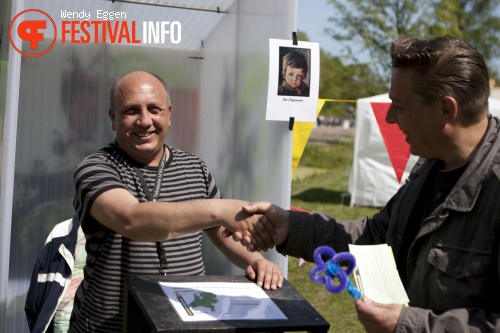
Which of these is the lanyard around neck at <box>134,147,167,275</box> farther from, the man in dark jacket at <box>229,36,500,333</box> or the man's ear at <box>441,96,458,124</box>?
the man's ear at <box>441,96,458,124</box>

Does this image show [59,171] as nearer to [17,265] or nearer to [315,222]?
[17,265]

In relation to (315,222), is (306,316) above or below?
below

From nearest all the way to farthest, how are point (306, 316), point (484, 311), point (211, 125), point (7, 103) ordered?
point (484, 311)
point (306, 316)
point (7, 103)
point (211, 125)

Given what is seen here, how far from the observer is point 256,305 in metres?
2.36

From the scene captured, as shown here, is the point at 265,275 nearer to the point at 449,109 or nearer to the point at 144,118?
the point at 144,118

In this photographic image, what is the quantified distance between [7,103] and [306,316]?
225 centimetres

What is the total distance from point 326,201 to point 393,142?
231 inches

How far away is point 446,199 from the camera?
2031 millimetres

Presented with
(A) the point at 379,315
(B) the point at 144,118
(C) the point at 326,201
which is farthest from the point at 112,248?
(C) the point at 326,201

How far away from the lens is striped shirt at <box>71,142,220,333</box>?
275 cm

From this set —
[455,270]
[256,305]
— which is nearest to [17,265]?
[256,305]

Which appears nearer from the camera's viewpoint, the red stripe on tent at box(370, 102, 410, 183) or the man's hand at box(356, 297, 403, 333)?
the man's hand at box(356, 297, 403, 333)

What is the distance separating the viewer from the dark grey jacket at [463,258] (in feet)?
6.17

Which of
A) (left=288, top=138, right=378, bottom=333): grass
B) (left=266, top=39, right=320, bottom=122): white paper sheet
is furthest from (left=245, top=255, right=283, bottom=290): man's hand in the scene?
(left=288, top=138, right=378, bottom=333): grass
